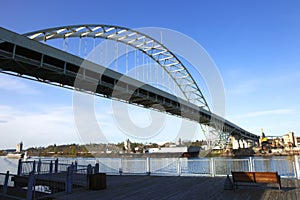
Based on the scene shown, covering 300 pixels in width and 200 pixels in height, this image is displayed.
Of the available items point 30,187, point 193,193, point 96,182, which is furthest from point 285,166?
point 30,187

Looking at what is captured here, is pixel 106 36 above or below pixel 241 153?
above

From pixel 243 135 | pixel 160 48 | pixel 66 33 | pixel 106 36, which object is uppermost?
pixel 160 48

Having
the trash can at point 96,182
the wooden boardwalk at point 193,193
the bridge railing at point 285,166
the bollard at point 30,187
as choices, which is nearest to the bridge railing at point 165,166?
the bridge railing at point 285,166

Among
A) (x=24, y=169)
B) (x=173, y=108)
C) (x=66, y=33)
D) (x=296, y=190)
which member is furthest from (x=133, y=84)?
(x=296, y=190)

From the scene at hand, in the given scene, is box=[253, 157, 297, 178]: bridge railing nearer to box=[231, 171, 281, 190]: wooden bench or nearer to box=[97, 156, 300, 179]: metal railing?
box=[97, 156, 300, 179]: metal railing

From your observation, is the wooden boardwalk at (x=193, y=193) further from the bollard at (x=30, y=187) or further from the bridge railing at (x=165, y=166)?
the bridge railing at (x=165, y=166)

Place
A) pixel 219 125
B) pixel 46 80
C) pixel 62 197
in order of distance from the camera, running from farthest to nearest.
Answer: pixel 219 125, pixel 46 80, pixel 62 197

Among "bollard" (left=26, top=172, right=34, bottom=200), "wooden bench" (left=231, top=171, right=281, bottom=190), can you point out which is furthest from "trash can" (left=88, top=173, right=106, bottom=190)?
"wooden bench" (left=231, top=171, right=281, bottom=190)

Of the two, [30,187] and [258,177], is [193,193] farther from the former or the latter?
[30,187]

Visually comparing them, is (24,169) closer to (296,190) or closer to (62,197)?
(62,197)

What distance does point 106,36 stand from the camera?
29.1 m

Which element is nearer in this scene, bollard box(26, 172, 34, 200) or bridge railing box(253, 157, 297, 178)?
bollard box(26, 172, 34, 200)

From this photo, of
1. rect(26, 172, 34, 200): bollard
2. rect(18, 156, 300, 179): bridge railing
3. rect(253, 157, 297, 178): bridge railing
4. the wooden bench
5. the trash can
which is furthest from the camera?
rect(18, 156, 300, 179): bridge railing

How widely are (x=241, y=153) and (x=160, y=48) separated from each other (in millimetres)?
55701
